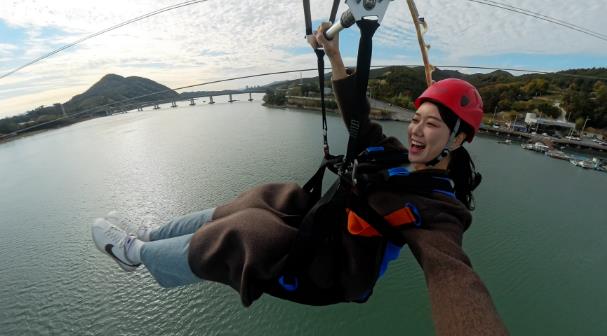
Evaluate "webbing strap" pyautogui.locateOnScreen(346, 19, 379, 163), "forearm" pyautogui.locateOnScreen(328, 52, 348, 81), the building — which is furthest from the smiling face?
the building

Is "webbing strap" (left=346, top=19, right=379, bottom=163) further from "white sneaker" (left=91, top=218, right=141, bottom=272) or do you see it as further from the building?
the building

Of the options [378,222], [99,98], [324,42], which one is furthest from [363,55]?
[99,98]

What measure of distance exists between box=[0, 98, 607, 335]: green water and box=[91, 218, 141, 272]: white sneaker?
17.7ft

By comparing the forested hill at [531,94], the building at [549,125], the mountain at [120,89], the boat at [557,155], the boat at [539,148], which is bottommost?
the boat at [557,155]

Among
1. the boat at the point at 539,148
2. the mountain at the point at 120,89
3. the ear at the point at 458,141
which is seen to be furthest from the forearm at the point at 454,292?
the mountain at the point at 120,89

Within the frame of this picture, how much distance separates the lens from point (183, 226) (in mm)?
1533

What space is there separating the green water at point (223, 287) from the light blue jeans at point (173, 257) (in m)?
5.49

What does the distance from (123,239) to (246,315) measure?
18.8 ft

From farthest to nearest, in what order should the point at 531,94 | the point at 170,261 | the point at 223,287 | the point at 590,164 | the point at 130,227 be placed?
the point at 531,94, the point at 590,164, the point at 223,287, the point at 130,227, the point at 170,261

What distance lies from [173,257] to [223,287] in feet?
21.4

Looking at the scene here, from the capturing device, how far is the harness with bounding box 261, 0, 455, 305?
1.02 metres

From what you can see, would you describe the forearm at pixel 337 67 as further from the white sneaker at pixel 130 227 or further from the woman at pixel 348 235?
Result: the white sneaker at pixel 130 227

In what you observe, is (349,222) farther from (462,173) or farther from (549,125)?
(549,125)

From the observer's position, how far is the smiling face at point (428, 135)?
112 cm
